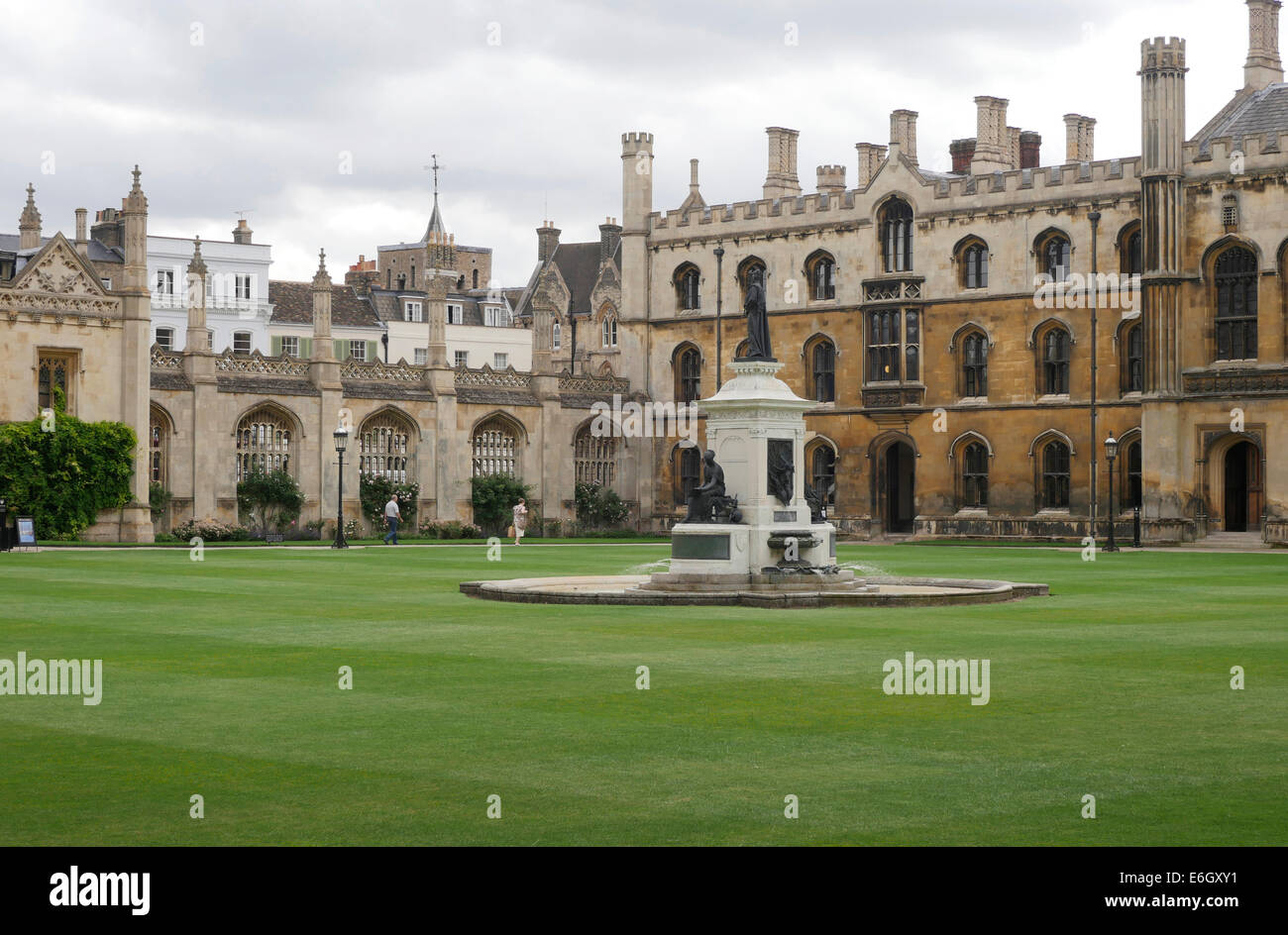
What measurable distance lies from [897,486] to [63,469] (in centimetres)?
2774

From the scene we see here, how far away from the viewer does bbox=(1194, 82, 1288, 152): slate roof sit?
50.7 m

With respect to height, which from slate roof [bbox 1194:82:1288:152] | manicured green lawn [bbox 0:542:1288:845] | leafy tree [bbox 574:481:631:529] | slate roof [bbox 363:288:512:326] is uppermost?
slate roof [bbox 1194:82:1288:152]

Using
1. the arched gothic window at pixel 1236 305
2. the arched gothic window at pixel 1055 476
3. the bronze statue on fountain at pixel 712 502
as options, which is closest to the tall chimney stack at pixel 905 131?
the arched gothic window at pixel 1055 476

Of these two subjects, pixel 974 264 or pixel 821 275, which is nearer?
pixel 974 264

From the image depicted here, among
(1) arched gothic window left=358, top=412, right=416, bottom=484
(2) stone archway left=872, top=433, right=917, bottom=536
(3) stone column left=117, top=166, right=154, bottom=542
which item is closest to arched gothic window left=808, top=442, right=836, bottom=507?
(2) stone archway left=872, top=433, right=917, bottom=536

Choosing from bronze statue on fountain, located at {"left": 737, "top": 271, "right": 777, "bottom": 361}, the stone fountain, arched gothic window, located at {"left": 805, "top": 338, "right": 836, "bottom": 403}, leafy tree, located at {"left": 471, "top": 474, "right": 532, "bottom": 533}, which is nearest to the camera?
the stone fountain

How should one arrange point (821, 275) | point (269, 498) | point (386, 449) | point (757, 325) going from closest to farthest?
point (757, 325)
point (269, 498)
point (386, 449)
point (821, 275)

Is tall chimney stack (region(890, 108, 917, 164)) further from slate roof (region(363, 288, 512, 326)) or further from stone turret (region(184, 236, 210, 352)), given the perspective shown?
slate roof (region(363, 288, 512, 326))

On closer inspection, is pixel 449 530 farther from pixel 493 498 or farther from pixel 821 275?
pixel 821 275

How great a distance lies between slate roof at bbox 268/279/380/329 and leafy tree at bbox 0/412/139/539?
35.6 metres

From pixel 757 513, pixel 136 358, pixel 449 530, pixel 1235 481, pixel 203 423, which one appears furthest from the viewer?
pixel 449 530

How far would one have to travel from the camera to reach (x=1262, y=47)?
5403 centimetres

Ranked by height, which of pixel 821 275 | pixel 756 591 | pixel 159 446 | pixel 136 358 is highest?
pixel 821 275

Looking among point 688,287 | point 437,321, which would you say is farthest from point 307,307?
point 437,321
